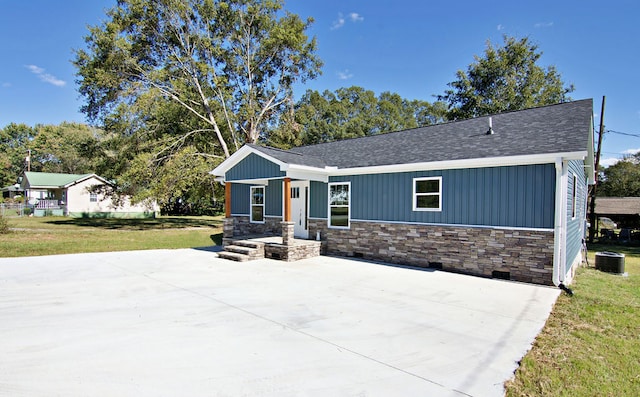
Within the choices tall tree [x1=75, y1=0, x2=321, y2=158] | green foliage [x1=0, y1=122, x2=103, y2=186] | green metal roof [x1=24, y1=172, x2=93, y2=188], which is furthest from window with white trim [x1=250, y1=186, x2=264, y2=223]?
green foliage [x1=0, y1=122, x2=103, y2=186]

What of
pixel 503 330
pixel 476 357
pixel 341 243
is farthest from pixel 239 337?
pixel 341 243

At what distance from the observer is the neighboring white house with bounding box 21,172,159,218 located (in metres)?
30.6

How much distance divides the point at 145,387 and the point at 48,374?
3.82 feet

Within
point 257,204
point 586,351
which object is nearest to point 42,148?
point 257,204

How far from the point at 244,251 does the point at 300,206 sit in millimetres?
2976

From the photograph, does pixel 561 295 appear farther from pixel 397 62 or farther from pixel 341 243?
pixel 397 62

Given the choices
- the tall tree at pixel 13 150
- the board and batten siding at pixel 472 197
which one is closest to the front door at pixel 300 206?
the board and batten siding at pixel 472 197

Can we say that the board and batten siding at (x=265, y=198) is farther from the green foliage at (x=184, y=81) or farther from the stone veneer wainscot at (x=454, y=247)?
the green foliage at (x=184, y=81)

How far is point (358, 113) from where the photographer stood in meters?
39.1

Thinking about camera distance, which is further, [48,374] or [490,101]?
[490,101]

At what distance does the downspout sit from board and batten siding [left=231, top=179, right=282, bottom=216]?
9269 mm

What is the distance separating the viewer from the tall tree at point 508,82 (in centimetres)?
2669

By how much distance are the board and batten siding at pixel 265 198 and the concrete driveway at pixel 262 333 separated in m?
5.63

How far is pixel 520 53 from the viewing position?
27.5 metres
